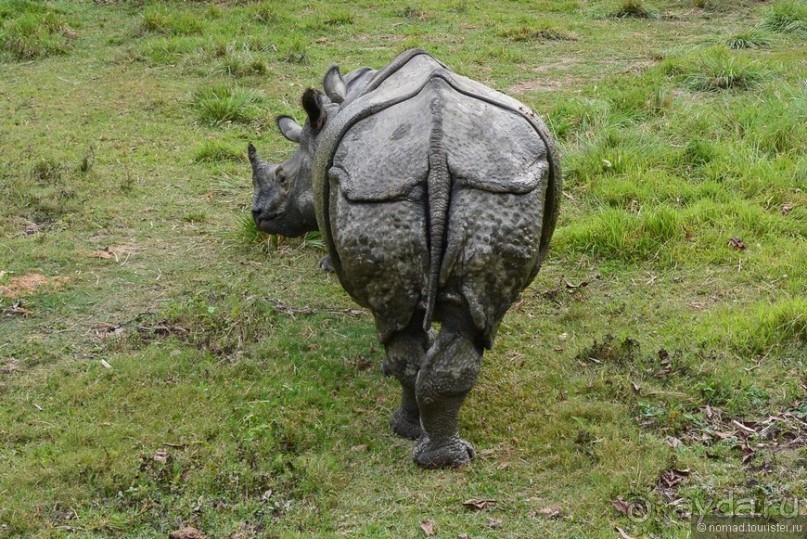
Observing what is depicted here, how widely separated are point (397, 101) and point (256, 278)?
106 inches

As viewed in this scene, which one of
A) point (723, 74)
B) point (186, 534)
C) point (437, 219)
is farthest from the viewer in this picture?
point (723, 74)

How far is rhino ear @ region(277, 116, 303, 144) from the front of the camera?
262 inches

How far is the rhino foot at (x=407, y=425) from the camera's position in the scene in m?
5.17

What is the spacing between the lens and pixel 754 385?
5453 mm

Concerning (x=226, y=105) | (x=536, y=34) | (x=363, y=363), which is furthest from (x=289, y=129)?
(x=536, y=34)

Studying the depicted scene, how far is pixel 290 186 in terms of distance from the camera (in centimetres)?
669

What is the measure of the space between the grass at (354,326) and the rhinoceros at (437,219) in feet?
1.99

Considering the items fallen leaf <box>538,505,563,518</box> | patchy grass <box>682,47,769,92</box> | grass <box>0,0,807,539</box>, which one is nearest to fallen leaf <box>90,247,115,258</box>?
grass <box>0,0,807,539</box>

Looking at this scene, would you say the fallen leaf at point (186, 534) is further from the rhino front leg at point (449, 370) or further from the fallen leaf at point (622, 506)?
the fallen leaf at point (622, 506)


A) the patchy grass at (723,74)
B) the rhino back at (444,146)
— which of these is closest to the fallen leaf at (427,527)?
the rhino back at (444,146)

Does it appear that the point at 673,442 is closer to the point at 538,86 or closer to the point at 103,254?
the point at 103,254

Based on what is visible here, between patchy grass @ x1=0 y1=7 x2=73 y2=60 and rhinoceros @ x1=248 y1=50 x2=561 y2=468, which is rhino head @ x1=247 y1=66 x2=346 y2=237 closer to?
rhinoceros @ x1=248 y1=50 x2=561 y2=468

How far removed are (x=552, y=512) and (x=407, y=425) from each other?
3.11ft

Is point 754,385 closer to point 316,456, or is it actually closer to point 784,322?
point 784,322
